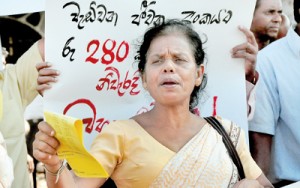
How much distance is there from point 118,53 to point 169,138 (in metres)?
0.57

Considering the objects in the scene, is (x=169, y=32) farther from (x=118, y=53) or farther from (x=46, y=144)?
(x=46, y=144)

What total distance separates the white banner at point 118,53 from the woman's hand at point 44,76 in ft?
0.15

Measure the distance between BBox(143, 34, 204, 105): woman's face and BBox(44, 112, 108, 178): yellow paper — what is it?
56 centimetres

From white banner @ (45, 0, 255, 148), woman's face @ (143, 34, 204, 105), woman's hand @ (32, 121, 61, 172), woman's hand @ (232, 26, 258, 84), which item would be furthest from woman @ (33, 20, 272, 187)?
woman's hand @ (232, 26, 258, 84)

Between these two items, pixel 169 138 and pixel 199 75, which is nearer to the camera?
pixel 169 138

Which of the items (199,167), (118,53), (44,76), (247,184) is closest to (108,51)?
(118,53)

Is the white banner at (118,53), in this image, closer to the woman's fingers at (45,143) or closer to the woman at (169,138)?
the woman at (169,138)

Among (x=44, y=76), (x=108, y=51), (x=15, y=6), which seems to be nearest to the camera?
(x=44, y=76)

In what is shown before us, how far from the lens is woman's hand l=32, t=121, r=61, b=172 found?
2.33m

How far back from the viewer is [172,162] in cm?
269

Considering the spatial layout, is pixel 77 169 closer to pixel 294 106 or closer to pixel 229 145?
pixel 229 145

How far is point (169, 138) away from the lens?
9.21 ft

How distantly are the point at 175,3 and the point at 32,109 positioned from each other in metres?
1.92

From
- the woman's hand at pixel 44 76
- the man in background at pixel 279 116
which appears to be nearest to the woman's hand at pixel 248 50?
the man in background at pixel 279 116
